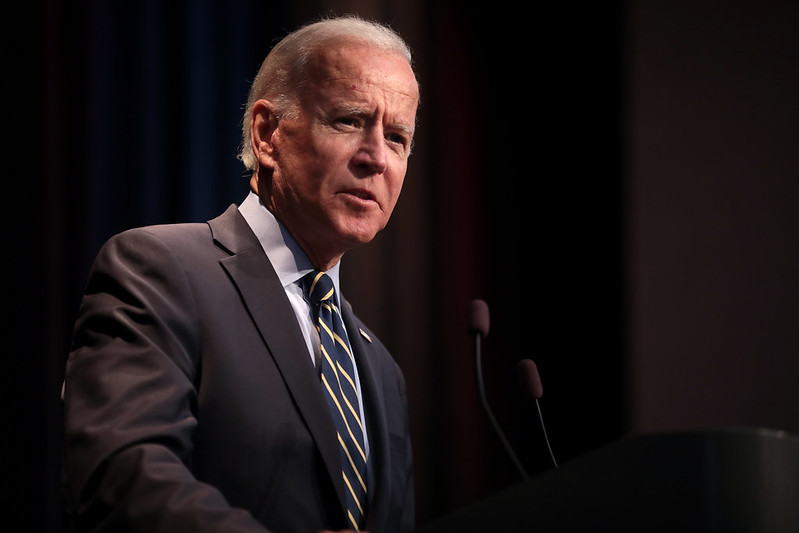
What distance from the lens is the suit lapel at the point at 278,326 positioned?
4.45 feet

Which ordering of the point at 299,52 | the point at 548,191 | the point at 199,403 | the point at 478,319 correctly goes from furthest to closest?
the point at 548,191, the point at 299,52, the point at 478,319, the point at 199,403

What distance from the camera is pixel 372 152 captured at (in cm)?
167

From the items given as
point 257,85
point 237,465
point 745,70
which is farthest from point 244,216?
point 745,70

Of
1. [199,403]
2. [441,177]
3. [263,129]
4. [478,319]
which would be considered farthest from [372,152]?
[441,177]

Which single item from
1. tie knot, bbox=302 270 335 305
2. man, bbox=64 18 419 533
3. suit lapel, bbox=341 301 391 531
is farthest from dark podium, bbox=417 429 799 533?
tie knot, bbox=302 270 335 305

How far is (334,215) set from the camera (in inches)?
64.0

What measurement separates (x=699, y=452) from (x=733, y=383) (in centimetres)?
217

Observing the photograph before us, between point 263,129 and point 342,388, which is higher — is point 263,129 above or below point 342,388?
above

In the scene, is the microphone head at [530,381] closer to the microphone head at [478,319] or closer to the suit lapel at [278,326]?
the microphone head at [478,319]

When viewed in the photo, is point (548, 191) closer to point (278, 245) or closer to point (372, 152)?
point (372, 152)

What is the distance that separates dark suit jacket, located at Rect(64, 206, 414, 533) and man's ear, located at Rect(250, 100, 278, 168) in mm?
204

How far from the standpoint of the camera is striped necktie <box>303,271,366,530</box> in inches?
57.1

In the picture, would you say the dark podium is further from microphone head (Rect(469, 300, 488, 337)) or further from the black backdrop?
the black backdrop

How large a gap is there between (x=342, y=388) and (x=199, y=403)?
13.0 inches
